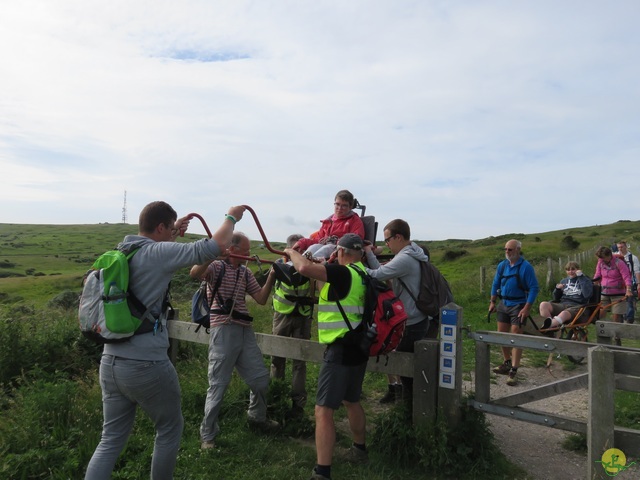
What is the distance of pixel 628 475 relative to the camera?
4293mm

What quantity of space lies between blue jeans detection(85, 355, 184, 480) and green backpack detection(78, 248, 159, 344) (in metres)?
0.23

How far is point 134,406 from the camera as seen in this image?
3479 mm

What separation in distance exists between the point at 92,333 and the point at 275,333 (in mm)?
2771

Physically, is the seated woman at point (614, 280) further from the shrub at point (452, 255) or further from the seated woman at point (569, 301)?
the shrub at point (452, 255)

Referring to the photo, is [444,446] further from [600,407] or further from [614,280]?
[614,280]

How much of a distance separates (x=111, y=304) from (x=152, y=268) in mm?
353

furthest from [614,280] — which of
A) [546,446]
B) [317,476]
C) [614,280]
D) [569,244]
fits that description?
[569,244]

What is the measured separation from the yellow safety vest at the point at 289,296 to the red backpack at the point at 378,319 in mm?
1409

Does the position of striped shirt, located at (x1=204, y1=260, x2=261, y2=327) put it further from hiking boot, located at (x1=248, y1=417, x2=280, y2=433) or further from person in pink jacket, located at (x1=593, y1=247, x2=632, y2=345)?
person in pink jacket, located at (x1=593, y1=247, x2=632, y2=345)

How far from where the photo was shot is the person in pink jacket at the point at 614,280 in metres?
10.4

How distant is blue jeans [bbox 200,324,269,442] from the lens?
4672mm

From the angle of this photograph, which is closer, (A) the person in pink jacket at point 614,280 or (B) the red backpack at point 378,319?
(B) the red backpack at point 378,319

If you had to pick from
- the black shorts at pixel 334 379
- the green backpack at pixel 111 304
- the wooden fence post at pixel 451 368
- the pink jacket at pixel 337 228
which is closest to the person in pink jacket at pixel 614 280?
the pink jacket at pixel 337 228

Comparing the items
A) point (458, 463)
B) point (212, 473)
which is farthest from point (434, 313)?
point (212, 473)
